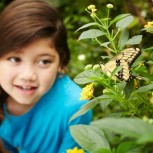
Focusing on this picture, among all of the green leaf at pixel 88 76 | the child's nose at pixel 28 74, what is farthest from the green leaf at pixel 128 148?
the child's nose at pixel 28 74

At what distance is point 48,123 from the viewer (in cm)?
149

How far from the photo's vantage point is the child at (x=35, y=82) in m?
1.26

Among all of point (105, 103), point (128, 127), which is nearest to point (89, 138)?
point (105, 103)

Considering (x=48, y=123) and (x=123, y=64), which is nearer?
(x=123, y=64)

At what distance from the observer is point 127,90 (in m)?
0.69

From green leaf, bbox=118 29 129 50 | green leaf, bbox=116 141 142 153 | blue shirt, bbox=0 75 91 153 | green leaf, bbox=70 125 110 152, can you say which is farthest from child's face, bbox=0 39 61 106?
green leaf, bbox=116 141 142 153

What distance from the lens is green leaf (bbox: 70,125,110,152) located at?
606mm

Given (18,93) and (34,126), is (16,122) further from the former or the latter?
(18,93)

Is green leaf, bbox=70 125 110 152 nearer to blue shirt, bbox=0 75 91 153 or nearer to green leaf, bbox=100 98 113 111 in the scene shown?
green leaf, bbox=100 98 113 111

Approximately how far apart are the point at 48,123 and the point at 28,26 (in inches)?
17.0

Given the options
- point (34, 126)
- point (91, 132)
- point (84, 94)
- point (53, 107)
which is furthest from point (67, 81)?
point (91, 132)

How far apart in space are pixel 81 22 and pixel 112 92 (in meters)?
1.84

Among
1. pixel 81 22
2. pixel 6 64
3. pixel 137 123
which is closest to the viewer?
pixel 137 123

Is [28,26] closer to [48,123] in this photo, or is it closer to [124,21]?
[48,123]
